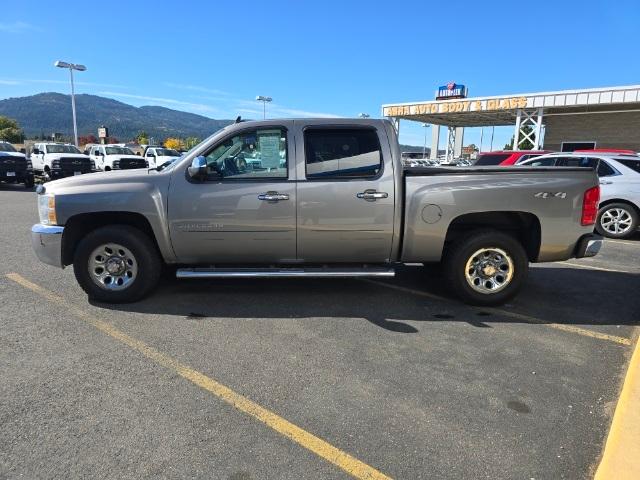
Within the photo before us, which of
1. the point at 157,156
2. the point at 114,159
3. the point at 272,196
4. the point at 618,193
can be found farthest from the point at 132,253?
the point at 157,156

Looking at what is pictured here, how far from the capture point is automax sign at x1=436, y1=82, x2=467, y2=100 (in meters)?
43.8

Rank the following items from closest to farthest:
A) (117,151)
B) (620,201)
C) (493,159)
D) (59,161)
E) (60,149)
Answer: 1. (620,201)
2. (493,159)
3. (59,161)
4. (60,149)
5. (117,151)

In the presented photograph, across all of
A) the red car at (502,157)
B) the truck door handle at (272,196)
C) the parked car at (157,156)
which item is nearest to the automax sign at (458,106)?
the red car at (502,157)

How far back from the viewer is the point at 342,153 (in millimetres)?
4922

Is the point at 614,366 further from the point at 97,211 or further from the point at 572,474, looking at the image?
the point at 97,211

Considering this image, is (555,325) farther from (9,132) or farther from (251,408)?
(9,132)

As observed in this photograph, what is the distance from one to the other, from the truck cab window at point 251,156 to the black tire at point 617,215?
316 inches

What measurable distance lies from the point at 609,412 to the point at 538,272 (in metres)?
3.94

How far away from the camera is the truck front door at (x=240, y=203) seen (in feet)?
15.6

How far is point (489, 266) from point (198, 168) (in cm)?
325

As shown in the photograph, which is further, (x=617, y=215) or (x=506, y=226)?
(x=617, y=215)

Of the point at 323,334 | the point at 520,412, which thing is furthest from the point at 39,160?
the point at 520,412

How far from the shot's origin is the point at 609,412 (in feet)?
10.1

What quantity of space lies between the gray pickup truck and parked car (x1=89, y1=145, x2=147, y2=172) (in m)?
21.5
